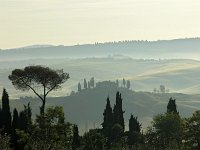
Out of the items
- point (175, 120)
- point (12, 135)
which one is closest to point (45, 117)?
point (12, 135)

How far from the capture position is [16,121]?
333ft

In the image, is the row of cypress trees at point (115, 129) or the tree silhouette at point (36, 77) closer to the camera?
the tree silhouette at point (36, 77)

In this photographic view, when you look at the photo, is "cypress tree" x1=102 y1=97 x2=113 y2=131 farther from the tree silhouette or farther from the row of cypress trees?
the tree silhouette

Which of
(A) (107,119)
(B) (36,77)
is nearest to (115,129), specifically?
(A) (107,119)

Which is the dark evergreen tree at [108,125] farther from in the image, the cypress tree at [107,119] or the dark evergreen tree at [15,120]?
the dark evergreen tree at [15,120]

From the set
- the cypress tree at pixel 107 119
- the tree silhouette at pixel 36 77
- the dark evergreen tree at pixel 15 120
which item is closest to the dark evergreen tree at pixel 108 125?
the cypress tree at pixel 107 119

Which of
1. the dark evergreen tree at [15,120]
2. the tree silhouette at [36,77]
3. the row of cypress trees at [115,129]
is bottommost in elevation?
the row of cypress trees at [115,129]

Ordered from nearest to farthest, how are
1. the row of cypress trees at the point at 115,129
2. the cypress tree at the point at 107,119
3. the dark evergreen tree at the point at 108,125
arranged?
the row of cypress trees at the point at 115,129
the dark evergreen tree at the point at 108,125
the cypress tree at the point at 107,119

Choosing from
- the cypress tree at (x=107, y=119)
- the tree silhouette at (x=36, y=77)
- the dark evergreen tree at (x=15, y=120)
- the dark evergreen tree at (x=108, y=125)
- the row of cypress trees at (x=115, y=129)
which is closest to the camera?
the dark evergreen tree at (x=15, y=120)

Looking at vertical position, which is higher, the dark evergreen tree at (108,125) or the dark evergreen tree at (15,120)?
the dark evergreen tree at (15,120)

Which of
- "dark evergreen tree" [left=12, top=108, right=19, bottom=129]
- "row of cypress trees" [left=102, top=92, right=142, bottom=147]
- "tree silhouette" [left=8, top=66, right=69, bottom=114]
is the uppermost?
"tree silhouette" [left=8, top=66, right=69, bottom=114]

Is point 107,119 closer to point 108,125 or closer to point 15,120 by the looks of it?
point 108,125

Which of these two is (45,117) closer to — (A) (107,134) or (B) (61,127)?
(B) (61,127)

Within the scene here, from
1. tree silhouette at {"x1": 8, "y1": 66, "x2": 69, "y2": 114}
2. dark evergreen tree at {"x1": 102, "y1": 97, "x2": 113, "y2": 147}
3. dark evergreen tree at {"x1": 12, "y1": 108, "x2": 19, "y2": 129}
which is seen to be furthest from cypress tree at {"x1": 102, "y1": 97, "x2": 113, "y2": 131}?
dark evergreen tree at {"x1": 12, "y1": 108, "x2": 19, "y2": 129}
